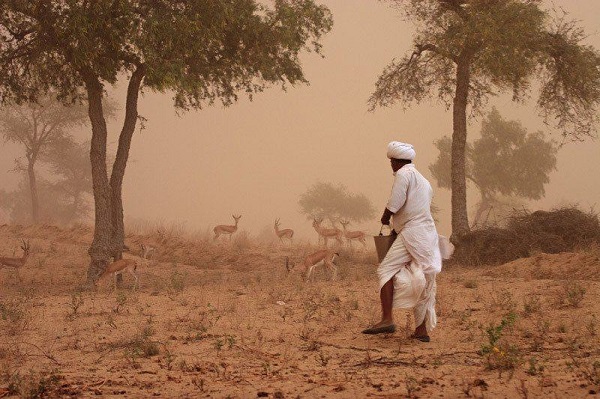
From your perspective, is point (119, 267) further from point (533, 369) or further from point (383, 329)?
point (533, 369)

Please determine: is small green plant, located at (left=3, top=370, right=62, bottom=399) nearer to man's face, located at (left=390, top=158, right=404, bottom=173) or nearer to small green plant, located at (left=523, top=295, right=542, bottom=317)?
man's face, located at (left=390, top=158, right=404, bottom=173)

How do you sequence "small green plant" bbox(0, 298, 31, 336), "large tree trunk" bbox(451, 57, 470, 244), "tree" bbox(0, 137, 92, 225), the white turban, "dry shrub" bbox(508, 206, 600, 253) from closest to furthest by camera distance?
the white turban < "small green plant" bbox(0, 298, 31, 336) < "dry shrub" bbox(508, 206, 600, 253) < "large tree trunk" bbox(451, 57, 470, 244) < "tree" bbox(0, 137, 92, 225)

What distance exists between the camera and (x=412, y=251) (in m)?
7.82

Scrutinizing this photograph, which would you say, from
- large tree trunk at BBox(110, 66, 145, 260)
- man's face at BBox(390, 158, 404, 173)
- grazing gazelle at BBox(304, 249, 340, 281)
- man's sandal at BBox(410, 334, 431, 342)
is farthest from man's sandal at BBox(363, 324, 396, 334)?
large tree trunk at BBox(110, 66, 145, 260)

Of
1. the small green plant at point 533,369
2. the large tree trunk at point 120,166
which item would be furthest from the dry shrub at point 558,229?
the small green plant at point 533,369

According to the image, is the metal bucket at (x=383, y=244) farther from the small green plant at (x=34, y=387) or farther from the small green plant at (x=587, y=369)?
the small green plant at (x=34, y=387)

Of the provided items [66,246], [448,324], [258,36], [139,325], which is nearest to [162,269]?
[66,246]

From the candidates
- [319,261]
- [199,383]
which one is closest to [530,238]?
[319,261]

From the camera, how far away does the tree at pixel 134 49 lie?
14109 millimetres

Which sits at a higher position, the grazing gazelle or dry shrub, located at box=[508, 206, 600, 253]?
dry shrub, located at box=[508, 206, 600, 253]

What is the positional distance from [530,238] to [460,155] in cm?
300

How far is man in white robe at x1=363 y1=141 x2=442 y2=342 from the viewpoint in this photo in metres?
7.80

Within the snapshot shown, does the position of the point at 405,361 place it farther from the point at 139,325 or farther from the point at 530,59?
the point at 530,59

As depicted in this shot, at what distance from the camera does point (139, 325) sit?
9.40 metres
